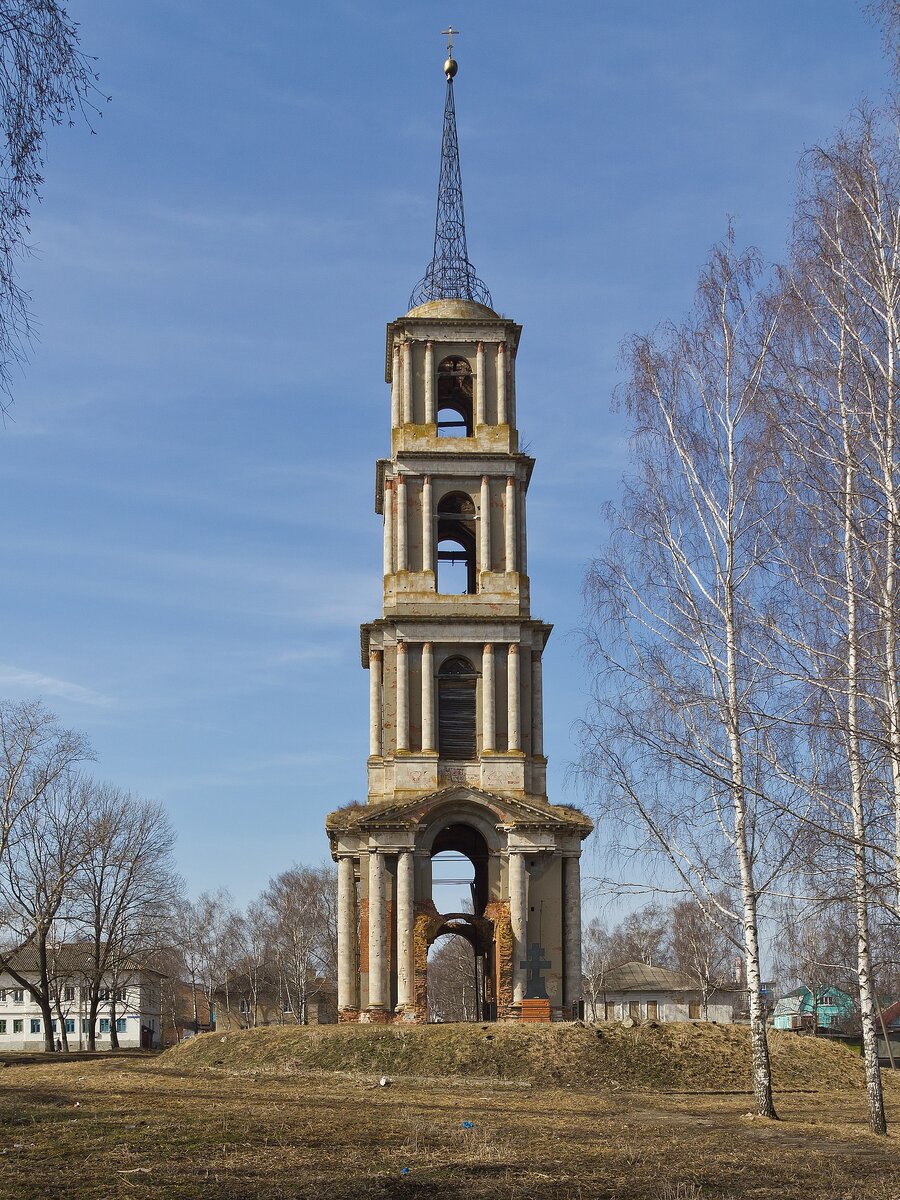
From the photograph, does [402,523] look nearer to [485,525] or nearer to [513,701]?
[485,525]

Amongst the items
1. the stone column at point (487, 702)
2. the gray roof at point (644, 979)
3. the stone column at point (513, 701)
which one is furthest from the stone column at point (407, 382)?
the gray roof at point (644, 979)

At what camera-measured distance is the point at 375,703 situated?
40969 mm

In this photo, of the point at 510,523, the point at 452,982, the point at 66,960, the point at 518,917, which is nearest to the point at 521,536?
the point at 510,523

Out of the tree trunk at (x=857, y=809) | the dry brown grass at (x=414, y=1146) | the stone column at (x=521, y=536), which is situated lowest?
the dry brown grass at (x=414, y=1146)

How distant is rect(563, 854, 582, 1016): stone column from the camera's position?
38.0 m

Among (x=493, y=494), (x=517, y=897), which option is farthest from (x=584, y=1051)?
(x=493, y=494)

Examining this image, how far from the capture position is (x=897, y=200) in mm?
16234

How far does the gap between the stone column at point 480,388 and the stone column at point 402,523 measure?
314cm

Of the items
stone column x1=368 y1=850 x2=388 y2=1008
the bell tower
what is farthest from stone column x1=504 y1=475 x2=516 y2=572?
stone column x1=368 y1=850 x2=388 y2=1008

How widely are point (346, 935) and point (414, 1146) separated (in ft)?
79.2

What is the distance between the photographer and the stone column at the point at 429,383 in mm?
42500

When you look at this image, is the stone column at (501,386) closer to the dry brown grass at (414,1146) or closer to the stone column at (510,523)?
the stone column at (510,523)

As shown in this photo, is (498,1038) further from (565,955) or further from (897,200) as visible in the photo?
(897,200)

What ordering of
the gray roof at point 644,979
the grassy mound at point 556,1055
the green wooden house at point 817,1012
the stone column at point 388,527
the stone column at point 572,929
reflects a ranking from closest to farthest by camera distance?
the grassy mound at point 556,1055 → the stone column at point 572,929 → the stone column at point 388,527 → the green wooden house at point 817,1012 → the gray roof at point 644,979
